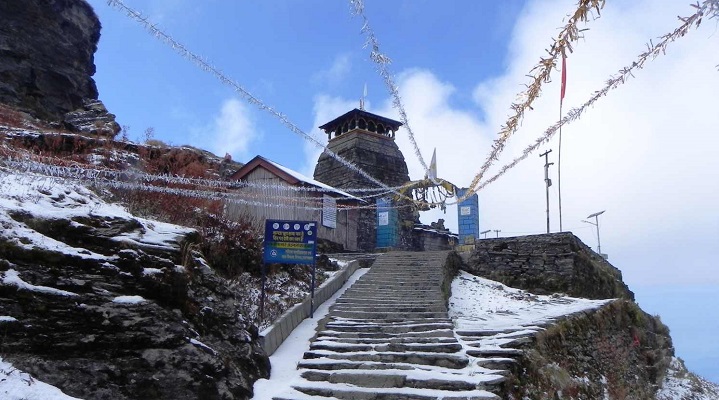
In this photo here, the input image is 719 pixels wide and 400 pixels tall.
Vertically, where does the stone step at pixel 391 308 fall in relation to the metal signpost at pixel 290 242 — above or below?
below

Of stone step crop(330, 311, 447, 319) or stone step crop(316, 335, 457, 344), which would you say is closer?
stone step crop(316, 335, 457, 344)

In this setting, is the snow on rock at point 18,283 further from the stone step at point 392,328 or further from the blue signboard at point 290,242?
the stone step at point 392,328

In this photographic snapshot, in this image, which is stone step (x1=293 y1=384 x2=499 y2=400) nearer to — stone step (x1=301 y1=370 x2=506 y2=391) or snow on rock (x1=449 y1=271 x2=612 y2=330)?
stone step (x1=301 y1=370 x2=506 y2=391)

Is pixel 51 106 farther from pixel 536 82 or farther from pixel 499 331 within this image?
pixel 536 82

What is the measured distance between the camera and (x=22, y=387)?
4.71m

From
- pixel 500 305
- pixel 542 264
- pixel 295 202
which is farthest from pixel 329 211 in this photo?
pixel 500 305

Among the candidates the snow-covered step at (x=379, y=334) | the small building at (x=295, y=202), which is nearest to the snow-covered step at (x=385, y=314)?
the snow-covered step at (x=379, y=334)

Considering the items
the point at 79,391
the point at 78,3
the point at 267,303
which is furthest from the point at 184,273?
the point at 78,3

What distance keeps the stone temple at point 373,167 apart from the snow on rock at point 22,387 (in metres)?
18.8

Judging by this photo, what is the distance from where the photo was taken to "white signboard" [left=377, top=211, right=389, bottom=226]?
2372 centimetres

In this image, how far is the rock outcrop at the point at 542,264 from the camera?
1478 centimetres

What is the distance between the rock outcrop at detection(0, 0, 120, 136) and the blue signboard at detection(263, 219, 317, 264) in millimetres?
14564

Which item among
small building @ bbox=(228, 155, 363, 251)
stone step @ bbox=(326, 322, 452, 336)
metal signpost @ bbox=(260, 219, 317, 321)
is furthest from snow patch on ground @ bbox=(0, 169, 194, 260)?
small building @ bbox=(228, 155, 363, 251)

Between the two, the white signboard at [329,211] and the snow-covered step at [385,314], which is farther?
the white signboard at [329,211]
